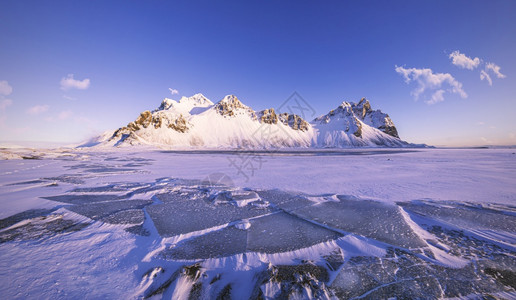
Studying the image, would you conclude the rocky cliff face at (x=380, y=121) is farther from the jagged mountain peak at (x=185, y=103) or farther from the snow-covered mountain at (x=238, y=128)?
the jagged mountain peak at (x=185, y=103)

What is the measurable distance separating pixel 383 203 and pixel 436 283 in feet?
9.38

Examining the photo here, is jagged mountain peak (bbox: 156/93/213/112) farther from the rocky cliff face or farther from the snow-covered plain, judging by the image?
the rocky cliff face

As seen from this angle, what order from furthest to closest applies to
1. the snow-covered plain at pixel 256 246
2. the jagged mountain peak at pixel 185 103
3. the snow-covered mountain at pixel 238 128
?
the jagged mountain peak at pixel 185 103 < the snow-covered mountain at pixel 238 128 < the snow-covered plain at pixel 256 246

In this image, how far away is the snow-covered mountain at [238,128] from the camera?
96581mm

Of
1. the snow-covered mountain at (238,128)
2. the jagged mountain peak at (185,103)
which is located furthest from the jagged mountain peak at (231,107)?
the jagged mountain peak at (185,103)

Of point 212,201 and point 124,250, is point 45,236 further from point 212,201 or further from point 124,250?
point 212,201

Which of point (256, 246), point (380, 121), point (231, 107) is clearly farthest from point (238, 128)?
point (380, 121)

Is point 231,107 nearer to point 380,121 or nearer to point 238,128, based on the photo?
point 238,128

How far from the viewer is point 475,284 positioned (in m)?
1.97

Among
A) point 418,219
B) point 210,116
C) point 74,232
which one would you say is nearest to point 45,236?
point 74,232

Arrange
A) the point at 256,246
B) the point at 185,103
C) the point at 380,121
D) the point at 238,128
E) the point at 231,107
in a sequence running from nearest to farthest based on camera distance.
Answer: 1. the point at 256,246
2. the point at 238,128
3. the point at 231,107
4. the point at 185,103
5. the point at 380,121

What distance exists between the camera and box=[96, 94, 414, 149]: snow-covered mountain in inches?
3802

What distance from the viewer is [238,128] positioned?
123188 millimetres

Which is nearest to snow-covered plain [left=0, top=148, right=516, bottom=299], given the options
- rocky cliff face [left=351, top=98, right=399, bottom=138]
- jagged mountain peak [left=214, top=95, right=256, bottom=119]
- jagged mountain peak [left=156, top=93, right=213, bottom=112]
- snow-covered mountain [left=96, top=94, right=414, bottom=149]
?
snow-covered mountain [left=96, top=94, right=414, bottom=149]
